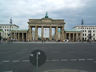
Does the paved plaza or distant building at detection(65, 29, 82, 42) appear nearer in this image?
the paved plaza

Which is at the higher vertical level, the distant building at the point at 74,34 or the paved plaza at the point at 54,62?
the distant building at the point at 74,34

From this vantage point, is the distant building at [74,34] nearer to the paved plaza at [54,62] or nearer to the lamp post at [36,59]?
the paved plaza at [54,62]

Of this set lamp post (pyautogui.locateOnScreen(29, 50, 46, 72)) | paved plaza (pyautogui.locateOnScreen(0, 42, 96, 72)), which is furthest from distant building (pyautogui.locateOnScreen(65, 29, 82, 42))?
lamp post (pyautogui.locateOnScreen(29, 50, 46, 72))

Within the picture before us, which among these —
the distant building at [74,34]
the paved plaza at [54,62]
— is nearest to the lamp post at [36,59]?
the paved plaza at [54,62]

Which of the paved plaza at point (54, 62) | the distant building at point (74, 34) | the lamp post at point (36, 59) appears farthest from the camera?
the distant building at point (74, 34)

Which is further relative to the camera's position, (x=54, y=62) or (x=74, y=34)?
(x=74, y=34)

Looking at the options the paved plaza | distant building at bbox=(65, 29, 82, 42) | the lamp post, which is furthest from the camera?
distant building at bbox=(65, 29, 82, 42)

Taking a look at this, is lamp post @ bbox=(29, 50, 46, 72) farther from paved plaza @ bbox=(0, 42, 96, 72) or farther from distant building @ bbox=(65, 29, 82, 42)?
distant building @ bbox=(65, 29, 82, 42)

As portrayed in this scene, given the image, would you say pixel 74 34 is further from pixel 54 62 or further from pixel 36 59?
pixel 36 59

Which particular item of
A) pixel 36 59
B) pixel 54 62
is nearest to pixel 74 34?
pixel 54 62

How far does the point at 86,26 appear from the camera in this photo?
139 metres

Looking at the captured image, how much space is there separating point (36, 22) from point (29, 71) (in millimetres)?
96492

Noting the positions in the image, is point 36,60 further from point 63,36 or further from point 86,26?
point 86,26

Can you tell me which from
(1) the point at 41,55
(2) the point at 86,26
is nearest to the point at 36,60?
(1) the point at 41,55
